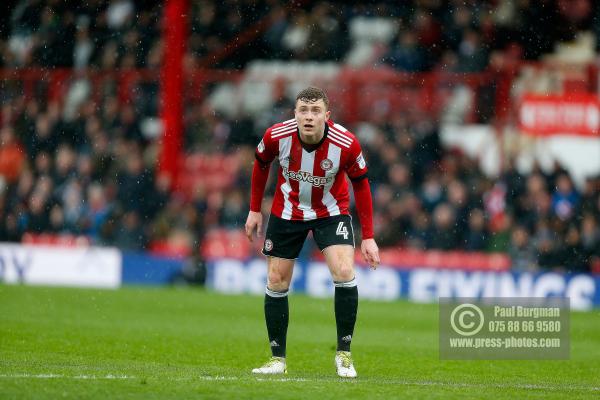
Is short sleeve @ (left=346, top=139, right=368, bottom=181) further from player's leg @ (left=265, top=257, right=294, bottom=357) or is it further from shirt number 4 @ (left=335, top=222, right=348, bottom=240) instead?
player's leg @ (left=265, top=257, right=294, bottom=357)

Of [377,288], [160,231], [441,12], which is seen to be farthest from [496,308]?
[441,12]

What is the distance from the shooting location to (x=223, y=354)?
10016 mm

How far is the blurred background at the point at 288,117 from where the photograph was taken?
726 inches

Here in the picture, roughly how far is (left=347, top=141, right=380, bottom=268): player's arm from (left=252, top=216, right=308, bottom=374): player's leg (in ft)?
1.51

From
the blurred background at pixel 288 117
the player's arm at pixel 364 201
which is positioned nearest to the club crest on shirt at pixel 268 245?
the player's arm at pixel 364 201

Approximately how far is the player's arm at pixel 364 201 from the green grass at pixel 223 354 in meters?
0.92

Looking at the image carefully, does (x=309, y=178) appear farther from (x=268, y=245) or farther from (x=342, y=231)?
(x=268, y=245)

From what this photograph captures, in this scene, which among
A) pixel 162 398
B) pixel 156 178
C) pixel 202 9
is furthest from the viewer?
pixel 202 9

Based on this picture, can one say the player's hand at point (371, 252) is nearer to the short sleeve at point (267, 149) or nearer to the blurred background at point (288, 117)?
the short sleeve at point (267, 149)

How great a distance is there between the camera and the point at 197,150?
848 inches

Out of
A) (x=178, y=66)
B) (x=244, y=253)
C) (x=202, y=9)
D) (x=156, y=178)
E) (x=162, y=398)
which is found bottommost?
(x=162, y=398)

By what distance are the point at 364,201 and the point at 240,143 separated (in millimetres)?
13059

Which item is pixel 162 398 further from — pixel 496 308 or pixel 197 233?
pixel 197 233

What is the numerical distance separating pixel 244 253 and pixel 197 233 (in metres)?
0.90
